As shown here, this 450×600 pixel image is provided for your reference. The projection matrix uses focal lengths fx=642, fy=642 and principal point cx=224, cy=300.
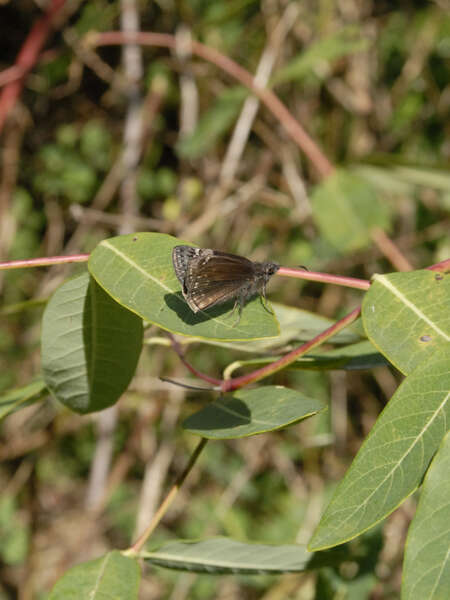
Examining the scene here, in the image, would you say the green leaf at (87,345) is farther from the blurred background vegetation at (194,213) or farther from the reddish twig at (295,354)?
the blurred background vegetation at (194,213)

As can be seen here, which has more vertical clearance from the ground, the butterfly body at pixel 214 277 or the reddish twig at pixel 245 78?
the butterfly body at pixel 214 277

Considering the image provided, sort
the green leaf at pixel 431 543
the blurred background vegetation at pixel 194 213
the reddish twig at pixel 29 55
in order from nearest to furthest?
1. the green leaf at pixel 431 543
2. the reddish twig at pixel 29 55
3. the blurred background vegetation at pixel 194 213

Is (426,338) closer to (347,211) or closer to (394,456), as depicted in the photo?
(394,456)

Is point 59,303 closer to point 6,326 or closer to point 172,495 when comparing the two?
point 172,495

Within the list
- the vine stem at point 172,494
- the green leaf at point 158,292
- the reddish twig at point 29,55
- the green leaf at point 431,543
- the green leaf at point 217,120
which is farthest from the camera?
the green leaf at point 217,120

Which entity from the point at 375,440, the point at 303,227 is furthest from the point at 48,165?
the point at 375,440

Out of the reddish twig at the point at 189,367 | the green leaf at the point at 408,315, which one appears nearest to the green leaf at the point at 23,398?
the reddish twig at the point at 189,367
